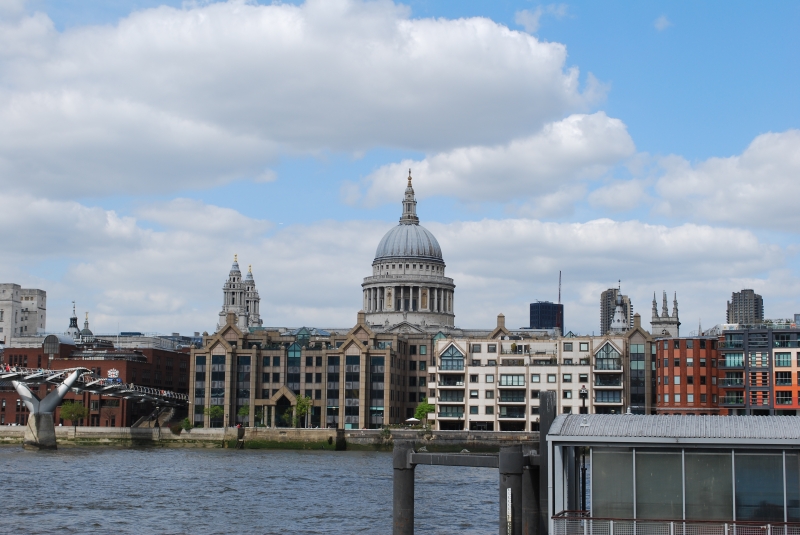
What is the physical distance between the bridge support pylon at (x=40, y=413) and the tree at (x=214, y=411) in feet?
94.5

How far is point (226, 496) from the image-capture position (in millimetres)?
73688

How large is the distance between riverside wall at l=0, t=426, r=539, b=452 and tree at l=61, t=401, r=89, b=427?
21.9 feet

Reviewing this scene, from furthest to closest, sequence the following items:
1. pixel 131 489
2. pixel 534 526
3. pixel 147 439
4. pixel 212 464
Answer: pixel 147 439, pixel 212 464, pixel 131 489, pixel 534 526

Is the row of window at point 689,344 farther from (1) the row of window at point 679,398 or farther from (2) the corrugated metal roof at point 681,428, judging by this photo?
(2) the corrugated metal roof at point 681,428

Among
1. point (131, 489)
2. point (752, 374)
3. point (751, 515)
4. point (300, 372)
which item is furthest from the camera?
point (300, 372)

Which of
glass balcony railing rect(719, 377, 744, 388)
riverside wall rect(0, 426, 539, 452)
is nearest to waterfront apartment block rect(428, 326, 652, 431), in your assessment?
riverside wall rect(0, 426, 539, 452)

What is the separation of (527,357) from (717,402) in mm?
25837

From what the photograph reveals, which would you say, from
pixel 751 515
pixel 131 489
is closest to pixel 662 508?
pixel 751 515

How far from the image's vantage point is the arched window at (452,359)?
152 meters

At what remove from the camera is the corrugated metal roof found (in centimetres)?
3281

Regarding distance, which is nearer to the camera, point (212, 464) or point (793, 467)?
point (793, 467)

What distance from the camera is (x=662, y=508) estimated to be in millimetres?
33125

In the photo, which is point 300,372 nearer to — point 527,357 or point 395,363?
point 395,363

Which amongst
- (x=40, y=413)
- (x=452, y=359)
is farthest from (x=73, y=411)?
(x=452, y=359)
